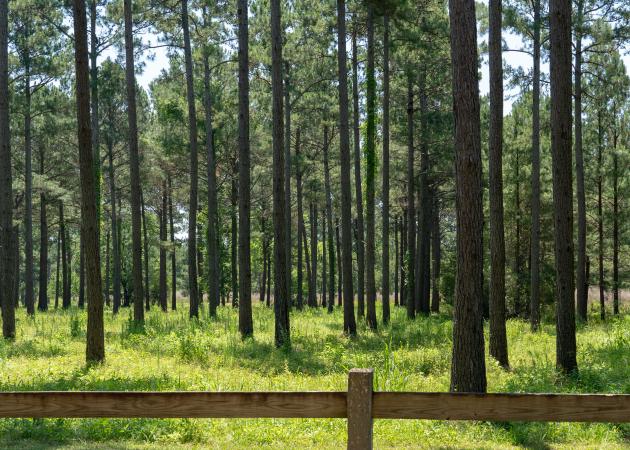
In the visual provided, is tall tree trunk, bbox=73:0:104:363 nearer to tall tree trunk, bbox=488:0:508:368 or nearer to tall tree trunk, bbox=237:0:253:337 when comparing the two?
tall tree trunk, bbox=237:0:253:337

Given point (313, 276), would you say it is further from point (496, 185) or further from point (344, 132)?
point (496, 185)

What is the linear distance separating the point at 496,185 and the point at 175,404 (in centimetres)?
998

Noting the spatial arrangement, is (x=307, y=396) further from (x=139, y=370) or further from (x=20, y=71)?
(x=20, y=71)

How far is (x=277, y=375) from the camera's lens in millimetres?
12867

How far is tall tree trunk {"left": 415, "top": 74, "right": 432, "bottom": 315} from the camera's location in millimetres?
27156

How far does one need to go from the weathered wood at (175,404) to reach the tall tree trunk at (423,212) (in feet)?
72.3

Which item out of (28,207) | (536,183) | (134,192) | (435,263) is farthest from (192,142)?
(435,263)

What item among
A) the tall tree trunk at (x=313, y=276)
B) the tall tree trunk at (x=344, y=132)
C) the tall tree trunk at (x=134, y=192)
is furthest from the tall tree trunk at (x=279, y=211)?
the tall tree trunk at (x=313, y=276)

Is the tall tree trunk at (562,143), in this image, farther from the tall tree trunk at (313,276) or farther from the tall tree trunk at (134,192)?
the tall tree trunk at (313,276)

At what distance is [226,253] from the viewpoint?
49.1 m

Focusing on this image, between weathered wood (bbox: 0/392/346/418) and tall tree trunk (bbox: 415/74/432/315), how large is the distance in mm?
22032

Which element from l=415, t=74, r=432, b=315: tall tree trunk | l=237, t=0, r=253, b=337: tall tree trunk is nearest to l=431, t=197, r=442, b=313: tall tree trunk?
l=415, t=74, r=432, b=315: tall tree trunk

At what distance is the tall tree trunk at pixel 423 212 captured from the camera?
89.1 feet

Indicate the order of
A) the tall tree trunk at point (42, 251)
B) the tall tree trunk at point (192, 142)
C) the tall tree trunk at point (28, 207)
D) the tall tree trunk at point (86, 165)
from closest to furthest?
the tall tree trunk at point (86, 165), the tall tree trunk at point (192, 142), the tall tree trunk at point (28, 207), the tall tree trunk at point (42, 251)
